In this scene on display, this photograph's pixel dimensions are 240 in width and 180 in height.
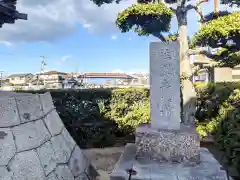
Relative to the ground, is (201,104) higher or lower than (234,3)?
lower

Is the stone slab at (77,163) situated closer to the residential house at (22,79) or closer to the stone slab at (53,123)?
the stone slab at (53,123)

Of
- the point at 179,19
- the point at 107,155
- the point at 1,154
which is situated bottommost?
the point at 107,155

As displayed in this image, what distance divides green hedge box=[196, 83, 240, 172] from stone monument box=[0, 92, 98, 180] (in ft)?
6.52

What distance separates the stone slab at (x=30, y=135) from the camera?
2.62m

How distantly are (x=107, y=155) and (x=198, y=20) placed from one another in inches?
165

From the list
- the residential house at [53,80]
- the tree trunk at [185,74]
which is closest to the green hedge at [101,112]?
the tree trunk at [185,74]

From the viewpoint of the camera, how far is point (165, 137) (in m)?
3.42

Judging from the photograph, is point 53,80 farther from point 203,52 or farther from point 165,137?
point 165,137

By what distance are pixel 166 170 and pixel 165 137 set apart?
1.40 feet

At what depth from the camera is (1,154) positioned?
2498mm

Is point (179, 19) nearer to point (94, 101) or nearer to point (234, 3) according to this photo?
point (234, 3)

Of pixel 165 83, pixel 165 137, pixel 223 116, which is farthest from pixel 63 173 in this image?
pixel 223 116

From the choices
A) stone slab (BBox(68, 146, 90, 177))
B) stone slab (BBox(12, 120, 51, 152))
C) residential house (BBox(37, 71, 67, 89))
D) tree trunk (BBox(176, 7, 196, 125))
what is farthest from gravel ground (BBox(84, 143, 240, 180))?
residential house (BBox(37, 71, 67, 89))

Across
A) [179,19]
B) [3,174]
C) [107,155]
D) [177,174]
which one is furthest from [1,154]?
[179,19]
